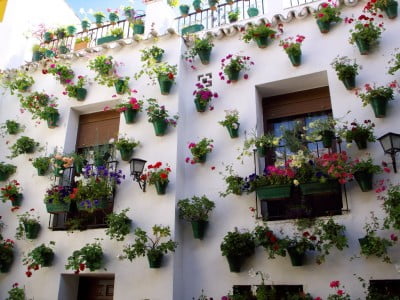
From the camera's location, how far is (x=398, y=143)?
215 inches

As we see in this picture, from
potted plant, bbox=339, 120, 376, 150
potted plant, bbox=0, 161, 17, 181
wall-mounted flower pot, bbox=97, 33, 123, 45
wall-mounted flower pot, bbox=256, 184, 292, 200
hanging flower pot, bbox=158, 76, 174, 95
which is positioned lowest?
wall-mounted flower pot, bbox=256, 184, 292, 200

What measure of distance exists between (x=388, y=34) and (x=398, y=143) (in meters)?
2.01

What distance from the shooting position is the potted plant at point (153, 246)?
240 inches

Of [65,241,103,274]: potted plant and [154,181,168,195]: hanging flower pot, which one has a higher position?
[154,181,168,195]: hanging flower pot

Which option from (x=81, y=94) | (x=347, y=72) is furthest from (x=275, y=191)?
(x=81, y=94)

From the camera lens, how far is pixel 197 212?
632 centimetres

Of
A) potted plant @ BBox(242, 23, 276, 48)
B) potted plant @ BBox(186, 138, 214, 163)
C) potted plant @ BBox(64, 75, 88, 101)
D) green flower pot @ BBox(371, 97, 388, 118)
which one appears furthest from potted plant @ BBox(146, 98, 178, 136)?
green flower pot @ BBox(371, 97, 388, 118)

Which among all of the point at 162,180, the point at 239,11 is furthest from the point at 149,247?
the point at 239,11

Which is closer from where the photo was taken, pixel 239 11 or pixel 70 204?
pixel 70 204

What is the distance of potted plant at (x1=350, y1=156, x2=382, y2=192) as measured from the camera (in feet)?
18.3

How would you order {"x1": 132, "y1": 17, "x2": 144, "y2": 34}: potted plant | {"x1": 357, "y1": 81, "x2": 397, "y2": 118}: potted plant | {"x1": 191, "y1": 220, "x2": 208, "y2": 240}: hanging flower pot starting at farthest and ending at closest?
{"x1": 132, "y1": 17, "x2": 144, "y2": 34}: potted plant → {"x1": 191, "y1": 220, "x2": 208, "y2": 240}: hanging flower pot → {"x1": 357, "y1": 81, "x2": 397, "y2": 118}: potted plant

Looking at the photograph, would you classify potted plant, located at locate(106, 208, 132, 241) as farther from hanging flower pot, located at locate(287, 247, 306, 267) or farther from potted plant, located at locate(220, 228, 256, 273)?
hanging flower pot, located at locate(287, 247, 306, 267)

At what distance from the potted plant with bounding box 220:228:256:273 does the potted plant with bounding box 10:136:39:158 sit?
14.0 ft

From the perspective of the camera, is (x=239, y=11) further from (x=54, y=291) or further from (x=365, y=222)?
(x=54, y=291)
